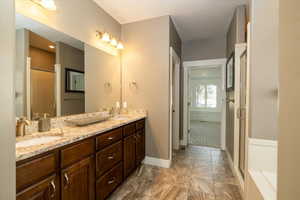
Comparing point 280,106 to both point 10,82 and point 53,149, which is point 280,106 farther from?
point 53,149

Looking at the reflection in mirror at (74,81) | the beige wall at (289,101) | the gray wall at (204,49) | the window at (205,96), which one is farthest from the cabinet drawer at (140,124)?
the window at (205,96)

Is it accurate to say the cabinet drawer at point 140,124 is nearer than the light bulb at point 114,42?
Yes

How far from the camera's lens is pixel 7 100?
58cm

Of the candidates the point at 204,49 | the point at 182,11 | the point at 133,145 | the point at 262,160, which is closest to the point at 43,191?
the point at 133,145

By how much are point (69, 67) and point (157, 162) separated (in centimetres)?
204

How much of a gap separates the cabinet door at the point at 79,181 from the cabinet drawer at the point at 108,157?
97 millimetres

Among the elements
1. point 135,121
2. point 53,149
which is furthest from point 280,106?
point 135,121

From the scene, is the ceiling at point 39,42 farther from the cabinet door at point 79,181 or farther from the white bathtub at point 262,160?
the white bathtub at point 262,160

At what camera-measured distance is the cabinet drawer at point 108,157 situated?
1.55 meters

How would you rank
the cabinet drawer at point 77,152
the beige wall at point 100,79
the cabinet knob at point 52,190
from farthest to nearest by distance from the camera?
the beige wall at point 100,79
the cabinet drawer at point 77,152
the cabinet knob at point 52,190

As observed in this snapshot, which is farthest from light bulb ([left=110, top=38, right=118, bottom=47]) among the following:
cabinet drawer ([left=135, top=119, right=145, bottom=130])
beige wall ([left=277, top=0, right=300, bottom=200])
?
beige wall ([left=277, top=0, right=300, bottom=200])

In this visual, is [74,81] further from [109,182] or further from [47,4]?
[109,182]

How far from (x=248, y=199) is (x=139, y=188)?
123 centimetres

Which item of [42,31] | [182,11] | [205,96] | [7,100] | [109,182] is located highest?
[182,11]
